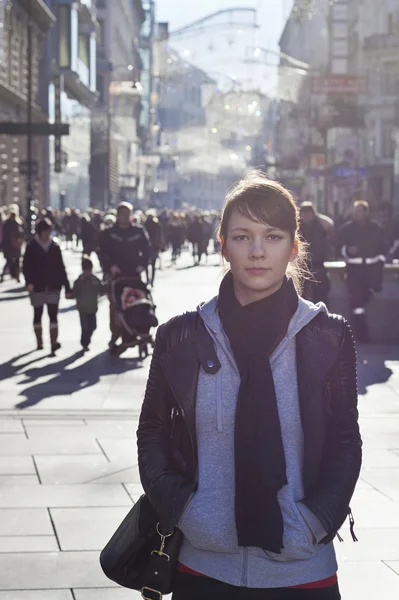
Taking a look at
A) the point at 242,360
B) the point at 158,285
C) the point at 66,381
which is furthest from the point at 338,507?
the point at 158,285

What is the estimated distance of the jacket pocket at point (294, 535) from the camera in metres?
3.05

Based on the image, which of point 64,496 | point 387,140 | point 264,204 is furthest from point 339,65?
point 264,204

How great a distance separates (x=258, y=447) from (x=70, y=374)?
34.2ft

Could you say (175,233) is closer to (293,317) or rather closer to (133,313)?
(133,313)

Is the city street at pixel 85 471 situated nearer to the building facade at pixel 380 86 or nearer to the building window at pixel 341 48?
the building facade at pixel 380 86

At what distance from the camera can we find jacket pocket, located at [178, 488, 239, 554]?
3096mm

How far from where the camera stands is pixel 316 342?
319cm

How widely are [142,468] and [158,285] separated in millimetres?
25733

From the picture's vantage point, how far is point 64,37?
238ft

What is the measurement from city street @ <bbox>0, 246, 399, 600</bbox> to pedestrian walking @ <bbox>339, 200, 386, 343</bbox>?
40.8 inches

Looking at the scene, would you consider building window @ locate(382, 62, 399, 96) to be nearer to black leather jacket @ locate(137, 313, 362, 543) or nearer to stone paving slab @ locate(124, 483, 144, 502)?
stone paving slab @ locate(124, 483, 144, 502)

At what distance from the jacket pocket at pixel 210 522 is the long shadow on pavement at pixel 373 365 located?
9.15 m

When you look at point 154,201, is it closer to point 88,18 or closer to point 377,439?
point 88,18

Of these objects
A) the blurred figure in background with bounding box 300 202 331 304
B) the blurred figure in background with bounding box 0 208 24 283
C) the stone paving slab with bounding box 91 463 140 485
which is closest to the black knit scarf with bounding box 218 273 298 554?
the stone paving slab with bounding box 91 463 140 485
